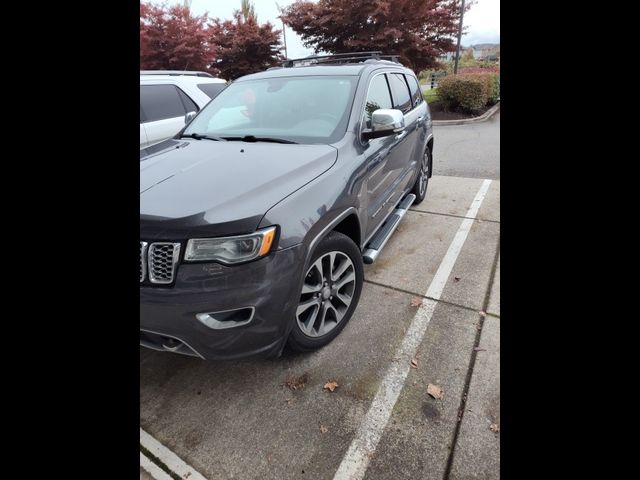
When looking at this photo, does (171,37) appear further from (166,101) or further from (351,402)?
(351,402)

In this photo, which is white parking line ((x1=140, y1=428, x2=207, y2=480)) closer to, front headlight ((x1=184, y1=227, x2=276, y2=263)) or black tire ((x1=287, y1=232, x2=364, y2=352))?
black tire ((x1=287, y1=232, x2=364, y2=352))

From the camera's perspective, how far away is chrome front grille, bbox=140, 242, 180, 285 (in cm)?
179

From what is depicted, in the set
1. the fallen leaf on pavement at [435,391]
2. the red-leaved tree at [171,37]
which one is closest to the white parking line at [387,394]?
the fallen leaf on pavement at [435,391]

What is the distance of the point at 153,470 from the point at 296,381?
85 cm

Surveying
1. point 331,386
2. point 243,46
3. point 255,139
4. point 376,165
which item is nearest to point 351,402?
point 331,386

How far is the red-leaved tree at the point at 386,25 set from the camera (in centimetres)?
1518

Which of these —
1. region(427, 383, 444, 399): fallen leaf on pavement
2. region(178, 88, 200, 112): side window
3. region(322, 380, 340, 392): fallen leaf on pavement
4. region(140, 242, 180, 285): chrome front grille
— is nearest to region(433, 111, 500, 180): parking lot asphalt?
region(178, 88, 200, 112): side window

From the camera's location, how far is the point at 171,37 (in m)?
15.7

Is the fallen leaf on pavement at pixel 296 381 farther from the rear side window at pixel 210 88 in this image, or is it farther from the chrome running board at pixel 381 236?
the rear side window at pixel 210 88

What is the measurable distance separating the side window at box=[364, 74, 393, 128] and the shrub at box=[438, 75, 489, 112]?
36.1ft

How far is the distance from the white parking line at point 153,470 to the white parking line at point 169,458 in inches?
0.8
